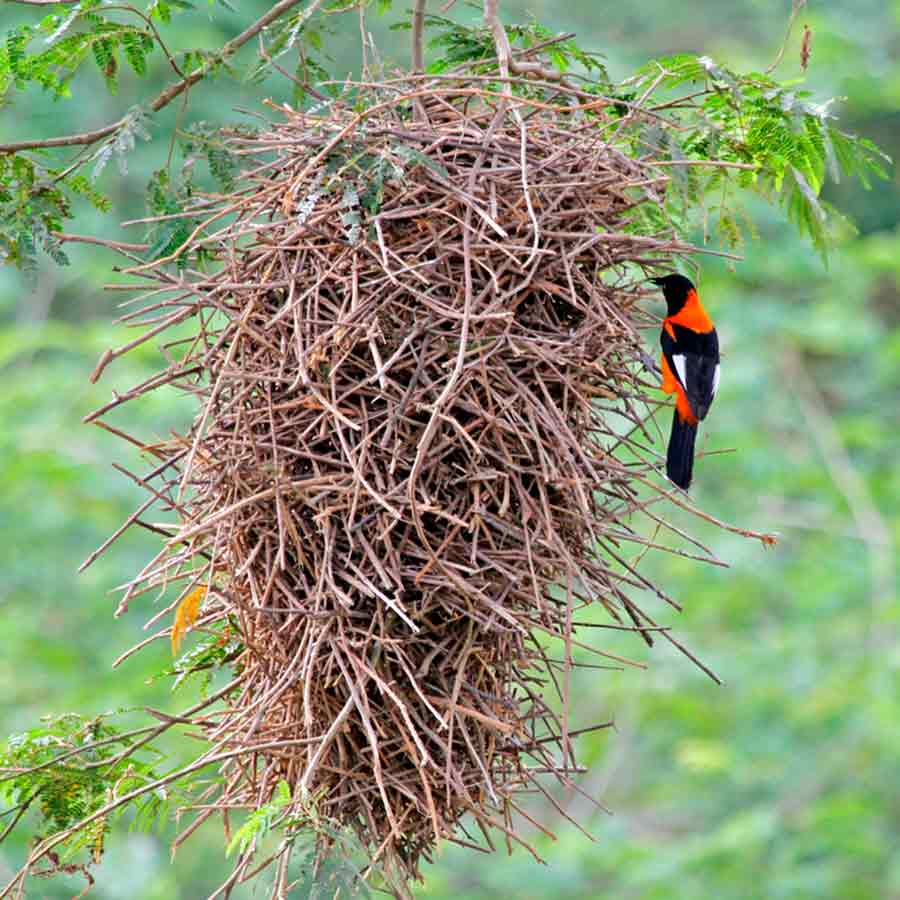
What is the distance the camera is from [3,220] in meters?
3.41

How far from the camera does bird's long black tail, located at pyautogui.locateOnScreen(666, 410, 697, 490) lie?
10.9 feet

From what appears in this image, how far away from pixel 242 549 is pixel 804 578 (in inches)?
301

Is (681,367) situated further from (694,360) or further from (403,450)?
(403,450)

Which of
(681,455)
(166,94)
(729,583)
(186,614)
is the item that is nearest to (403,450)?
(186,614)

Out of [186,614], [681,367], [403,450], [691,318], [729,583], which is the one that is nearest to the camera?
[403,450]

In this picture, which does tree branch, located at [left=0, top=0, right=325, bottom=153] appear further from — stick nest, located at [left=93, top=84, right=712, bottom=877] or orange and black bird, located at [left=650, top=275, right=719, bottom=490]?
orange and black bird, located at [left=650, top=275, right=719, bottom=490]

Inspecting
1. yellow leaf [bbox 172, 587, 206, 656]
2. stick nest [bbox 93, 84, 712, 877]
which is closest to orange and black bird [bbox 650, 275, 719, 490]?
stick nest [bbox 93, 84, 712, 877]

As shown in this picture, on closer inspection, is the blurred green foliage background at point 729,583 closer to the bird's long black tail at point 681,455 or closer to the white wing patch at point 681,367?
the white wing patch at point 681,367

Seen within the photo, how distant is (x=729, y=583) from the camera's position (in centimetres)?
1027

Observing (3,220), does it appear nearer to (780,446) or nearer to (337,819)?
(337,819)

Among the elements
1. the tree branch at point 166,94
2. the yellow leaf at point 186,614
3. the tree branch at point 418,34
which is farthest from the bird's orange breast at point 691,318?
the yellow leaf at point 186,614

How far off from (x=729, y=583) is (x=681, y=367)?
6996mm

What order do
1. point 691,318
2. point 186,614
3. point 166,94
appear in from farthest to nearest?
point 691,318
point 166,94
point 186,614

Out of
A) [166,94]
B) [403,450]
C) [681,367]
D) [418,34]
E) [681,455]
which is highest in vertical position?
[418,34]
